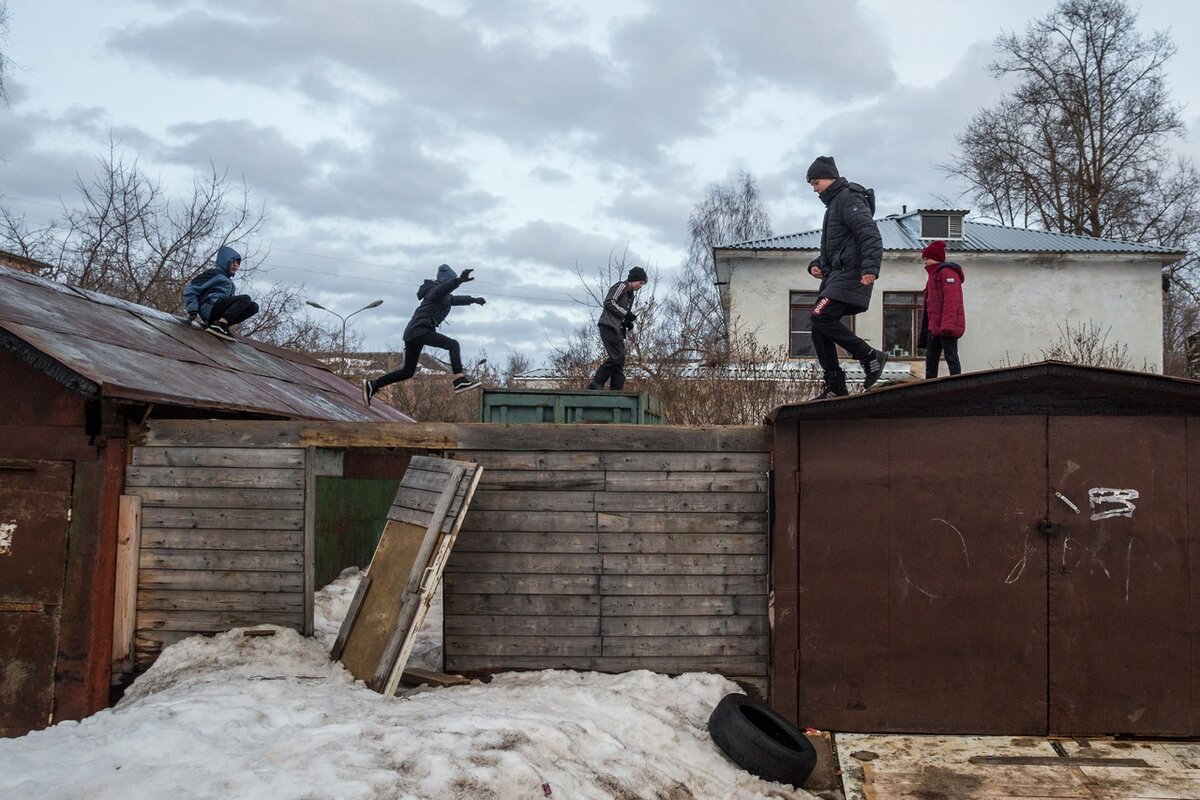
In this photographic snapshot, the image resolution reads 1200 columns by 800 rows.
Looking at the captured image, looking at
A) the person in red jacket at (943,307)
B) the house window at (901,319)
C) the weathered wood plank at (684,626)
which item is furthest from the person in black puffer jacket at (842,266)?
the house window at (901,319)

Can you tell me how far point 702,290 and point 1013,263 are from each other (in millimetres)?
→ 13791

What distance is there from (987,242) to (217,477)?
2129 centimetres

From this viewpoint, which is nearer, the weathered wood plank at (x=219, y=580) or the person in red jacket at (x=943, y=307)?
the weathered wood plank at (x=219, y=580)

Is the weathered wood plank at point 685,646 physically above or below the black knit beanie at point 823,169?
below

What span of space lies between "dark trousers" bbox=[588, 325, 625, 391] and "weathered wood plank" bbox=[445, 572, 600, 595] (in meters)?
2.95

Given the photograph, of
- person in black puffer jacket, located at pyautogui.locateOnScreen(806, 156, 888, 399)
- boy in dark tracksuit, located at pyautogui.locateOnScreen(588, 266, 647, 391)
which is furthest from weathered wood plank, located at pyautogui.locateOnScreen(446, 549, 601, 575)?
boy in dark tracksuit, located at pyautogui.locateOnScreen(588, 266, 647, 391)

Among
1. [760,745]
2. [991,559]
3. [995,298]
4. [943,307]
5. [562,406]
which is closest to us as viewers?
[760,745]

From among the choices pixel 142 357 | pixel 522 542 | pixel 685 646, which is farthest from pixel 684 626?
pixel 142 357

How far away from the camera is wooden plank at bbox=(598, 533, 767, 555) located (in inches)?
268

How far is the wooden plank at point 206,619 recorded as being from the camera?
22.6 ft

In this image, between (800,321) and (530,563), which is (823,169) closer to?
(530,563)

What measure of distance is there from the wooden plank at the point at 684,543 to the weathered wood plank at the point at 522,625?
0.56 meters

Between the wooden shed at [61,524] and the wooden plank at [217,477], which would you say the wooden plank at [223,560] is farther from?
the wooden plank at [217,477]

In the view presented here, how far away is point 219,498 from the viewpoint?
6953 millimetres
